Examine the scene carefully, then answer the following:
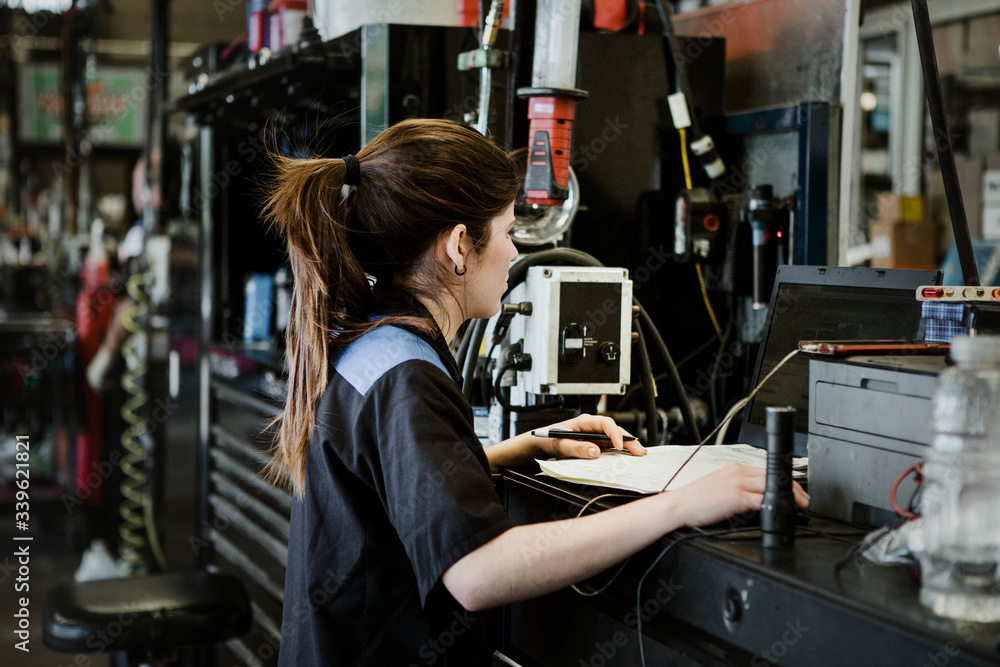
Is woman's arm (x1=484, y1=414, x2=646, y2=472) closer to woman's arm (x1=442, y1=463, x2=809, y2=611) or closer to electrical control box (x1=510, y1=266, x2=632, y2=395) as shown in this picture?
electrical control box (x1=510, y1=266, x2=632, y2=395)

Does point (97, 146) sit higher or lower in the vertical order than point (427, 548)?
higher

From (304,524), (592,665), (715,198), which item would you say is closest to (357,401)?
(304,524)

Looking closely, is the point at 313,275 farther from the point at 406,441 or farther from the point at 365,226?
the point at 406,441

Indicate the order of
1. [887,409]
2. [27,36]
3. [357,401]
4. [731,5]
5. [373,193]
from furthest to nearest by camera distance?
[27,36]
[731,5]
[373,193]
[357,401]
[887,409]

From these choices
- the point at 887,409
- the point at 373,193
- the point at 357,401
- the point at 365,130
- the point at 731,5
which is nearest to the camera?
the point at 887,409

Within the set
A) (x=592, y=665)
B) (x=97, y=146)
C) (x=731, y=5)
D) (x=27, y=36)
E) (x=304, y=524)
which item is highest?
(x=27, y=36)

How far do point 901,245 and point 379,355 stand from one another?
2838 millimetres

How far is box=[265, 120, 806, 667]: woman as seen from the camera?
1.03 m

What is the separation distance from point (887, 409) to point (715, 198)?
99cm

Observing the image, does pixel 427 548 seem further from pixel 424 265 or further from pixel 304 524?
pixel 424 265

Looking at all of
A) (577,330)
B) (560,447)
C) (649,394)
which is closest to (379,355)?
(560,447)

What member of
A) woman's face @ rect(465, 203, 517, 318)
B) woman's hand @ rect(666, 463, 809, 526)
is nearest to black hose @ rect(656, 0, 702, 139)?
woman's face @ rect(465, 203, 517, 318)

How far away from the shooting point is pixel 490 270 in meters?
1.32

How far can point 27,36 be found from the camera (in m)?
7.23
